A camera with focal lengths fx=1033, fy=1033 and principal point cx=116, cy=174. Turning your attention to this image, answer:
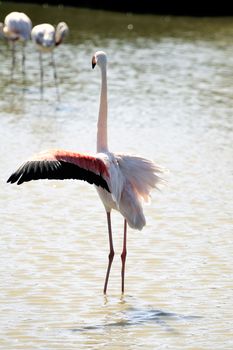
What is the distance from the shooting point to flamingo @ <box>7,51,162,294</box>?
573cm

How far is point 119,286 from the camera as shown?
6.62 meters

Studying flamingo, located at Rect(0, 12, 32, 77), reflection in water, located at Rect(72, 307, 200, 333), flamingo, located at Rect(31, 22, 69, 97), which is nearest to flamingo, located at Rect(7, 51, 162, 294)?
reflection in water, located at Rect(72, 307, 200, 333)

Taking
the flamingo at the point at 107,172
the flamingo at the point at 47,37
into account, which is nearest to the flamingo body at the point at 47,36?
the flamingo at the point at 47,37

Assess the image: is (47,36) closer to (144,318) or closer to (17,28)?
(17,28)

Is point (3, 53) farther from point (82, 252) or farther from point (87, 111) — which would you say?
point (82, 252)

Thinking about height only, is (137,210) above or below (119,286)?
above

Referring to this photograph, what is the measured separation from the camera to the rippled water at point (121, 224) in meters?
5.84

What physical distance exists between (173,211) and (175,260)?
1349 millimetres

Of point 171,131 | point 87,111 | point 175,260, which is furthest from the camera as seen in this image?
point 87,111

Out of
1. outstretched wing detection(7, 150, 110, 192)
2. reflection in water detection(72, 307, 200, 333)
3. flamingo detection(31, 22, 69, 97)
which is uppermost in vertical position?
outstretched wing detection(7, 150, 110, 192)

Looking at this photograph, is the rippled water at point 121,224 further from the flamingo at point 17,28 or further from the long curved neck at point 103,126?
the long curved neck at point 103,126

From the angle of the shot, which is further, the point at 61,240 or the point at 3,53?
the point at 3,53

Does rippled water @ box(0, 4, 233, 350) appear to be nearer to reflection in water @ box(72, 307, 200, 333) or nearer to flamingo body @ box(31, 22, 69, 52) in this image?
reflection in water @ box(72, 307, 200, 333)

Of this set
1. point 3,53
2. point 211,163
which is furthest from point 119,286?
point 3,53
